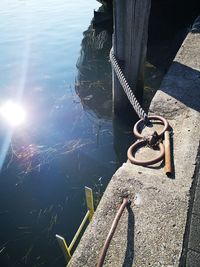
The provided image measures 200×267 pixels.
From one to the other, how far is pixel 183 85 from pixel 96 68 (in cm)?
461

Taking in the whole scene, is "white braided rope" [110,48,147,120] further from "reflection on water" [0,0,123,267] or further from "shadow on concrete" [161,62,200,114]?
"reflection on water" [0,0,123,267]

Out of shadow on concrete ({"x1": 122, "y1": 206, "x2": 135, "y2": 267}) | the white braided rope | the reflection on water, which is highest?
the white braided rope

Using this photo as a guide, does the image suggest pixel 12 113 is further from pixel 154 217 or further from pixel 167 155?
pixel 154 217

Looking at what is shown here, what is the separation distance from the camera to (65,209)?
394cm

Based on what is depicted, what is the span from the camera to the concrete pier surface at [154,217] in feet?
5.86

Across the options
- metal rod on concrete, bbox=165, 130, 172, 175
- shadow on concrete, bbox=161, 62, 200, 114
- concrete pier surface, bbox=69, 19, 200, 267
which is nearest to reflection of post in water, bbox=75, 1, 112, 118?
shadow on concrete, bbox=161, 62, 200, 114

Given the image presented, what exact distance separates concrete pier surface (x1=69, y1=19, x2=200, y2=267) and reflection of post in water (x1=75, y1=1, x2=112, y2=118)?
3585mm

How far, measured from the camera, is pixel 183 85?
11.7ft

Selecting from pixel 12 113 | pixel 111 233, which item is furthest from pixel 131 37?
pixel 12 113

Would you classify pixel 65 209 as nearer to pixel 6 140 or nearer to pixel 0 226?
pixel 0 226

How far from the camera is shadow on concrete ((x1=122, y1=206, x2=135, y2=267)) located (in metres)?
1.77

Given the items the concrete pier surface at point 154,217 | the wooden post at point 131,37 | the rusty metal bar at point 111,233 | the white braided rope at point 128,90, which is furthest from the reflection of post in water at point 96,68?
the rusty metal bar at point 111,233

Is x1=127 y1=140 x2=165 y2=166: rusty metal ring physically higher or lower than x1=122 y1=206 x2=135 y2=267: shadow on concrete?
higher

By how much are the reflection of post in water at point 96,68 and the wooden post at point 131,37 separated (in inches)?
61.2
